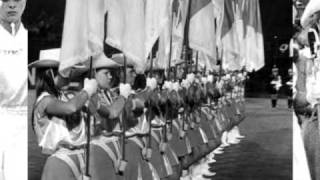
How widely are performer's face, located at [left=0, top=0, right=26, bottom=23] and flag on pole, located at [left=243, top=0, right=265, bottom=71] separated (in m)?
1.81

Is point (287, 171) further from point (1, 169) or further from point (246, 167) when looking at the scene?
point (1, 169)

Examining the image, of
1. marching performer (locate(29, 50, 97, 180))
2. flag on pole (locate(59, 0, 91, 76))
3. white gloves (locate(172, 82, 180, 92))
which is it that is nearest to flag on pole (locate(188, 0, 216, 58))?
white gloves (locate(172, 82, 180, 92))

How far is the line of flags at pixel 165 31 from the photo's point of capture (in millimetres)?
3139

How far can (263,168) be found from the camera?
13.7 feet

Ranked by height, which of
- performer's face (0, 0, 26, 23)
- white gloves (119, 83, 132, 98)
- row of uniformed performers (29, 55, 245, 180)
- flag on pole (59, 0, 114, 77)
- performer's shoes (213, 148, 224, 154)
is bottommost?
performer's shoes (213, 148, 224, 154)

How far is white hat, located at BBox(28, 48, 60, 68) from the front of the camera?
3041 mm

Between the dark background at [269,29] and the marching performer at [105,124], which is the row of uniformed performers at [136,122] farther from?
the dark background at [269,29]

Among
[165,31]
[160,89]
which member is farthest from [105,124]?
[165,31]

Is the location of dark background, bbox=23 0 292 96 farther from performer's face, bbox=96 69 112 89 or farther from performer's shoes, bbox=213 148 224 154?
performer's face, bbox=96 69 112 89

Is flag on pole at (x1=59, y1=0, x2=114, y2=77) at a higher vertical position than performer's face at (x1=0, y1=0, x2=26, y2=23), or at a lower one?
lower

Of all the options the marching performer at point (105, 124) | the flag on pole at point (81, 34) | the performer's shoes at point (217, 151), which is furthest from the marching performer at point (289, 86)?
the flag on pole at point (81, 34)

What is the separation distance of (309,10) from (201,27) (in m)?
0.91

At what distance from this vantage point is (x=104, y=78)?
3148 mm

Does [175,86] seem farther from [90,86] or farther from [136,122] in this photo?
[90,86]
